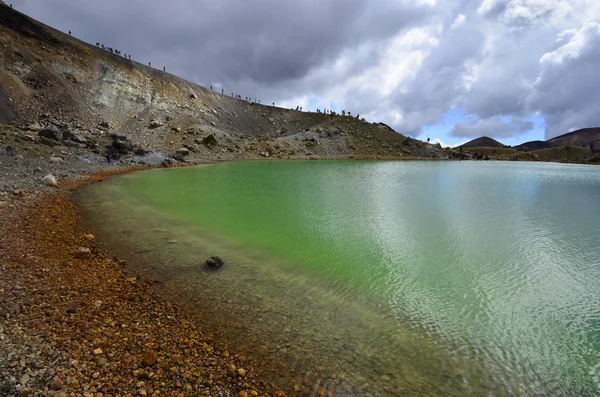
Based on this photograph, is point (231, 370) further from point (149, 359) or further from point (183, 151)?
point (183, 151)

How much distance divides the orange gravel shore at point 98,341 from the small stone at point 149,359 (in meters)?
0.02

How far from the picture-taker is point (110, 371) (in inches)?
197

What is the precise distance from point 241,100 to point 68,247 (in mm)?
93740

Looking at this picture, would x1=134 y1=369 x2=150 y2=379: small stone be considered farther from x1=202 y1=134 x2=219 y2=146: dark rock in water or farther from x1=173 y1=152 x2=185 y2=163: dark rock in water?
x1=202 y1=134 x2=219 y2=146: dark rock in water

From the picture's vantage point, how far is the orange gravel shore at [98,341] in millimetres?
4746

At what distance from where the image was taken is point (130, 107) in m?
60.6

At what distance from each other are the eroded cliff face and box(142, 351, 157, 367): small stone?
49240 millimetres

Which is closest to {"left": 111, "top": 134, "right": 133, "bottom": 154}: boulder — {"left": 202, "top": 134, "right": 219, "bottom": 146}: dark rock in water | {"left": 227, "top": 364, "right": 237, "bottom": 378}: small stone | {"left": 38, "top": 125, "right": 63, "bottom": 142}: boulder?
{"left": 38, "top": 125, "right": 63, "bottom": 142}: boulder

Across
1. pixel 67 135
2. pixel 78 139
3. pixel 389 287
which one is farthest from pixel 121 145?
pixel 389 287

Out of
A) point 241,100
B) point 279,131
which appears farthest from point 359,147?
point 241,100

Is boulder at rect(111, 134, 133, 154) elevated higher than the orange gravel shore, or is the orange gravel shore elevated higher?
boulder at rect(111, 134, 133, 154)

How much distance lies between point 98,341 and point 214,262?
440cm

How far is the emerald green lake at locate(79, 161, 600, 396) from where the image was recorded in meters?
5.96

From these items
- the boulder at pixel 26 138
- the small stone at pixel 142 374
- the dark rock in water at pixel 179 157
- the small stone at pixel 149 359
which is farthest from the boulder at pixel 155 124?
the small stone at pixel 142 374
